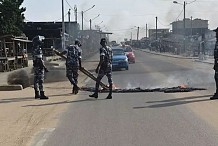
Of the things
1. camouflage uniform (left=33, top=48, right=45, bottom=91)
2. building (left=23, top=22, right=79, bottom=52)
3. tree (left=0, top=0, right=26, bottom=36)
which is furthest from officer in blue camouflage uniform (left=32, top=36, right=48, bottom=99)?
building (left=23, top=22, right=79, bottom=52)

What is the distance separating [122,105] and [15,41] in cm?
2516

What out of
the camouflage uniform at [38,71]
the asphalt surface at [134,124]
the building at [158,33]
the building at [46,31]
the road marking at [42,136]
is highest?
the building at [158,33]

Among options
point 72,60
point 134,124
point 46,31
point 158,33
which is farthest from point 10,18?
point 158,33

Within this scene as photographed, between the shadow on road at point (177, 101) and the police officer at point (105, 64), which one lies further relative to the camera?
the police officer at point (105, 64)

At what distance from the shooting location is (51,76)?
25203mm

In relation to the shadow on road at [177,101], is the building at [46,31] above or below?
above

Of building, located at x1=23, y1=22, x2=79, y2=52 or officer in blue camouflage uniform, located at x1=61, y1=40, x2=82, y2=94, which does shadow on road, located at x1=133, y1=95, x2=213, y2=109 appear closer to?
officer in blue camouflage uniform, located at x1=61, y1=40, x2=82, y2=94

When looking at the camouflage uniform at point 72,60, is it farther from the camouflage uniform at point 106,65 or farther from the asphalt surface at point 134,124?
the asphalt surface at point 134,124

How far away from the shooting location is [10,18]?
50.5 meters

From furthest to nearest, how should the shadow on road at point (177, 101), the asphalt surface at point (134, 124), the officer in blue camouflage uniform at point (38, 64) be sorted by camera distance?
the officer in blue camouflage uniform at point (38, 64), the shadow on road at point (177, 101), the asphalt surface at point (134, 124)

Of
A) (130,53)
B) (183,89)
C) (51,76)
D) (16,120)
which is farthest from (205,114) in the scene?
(130,53)

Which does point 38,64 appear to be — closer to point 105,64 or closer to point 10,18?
point 105,64

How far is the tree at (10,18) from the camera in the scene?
1886 inches

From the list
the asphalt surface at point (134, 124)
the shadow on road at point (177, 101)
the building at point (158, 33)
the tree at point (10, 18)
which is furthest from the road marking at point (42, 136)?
the building at point (158, 33)
